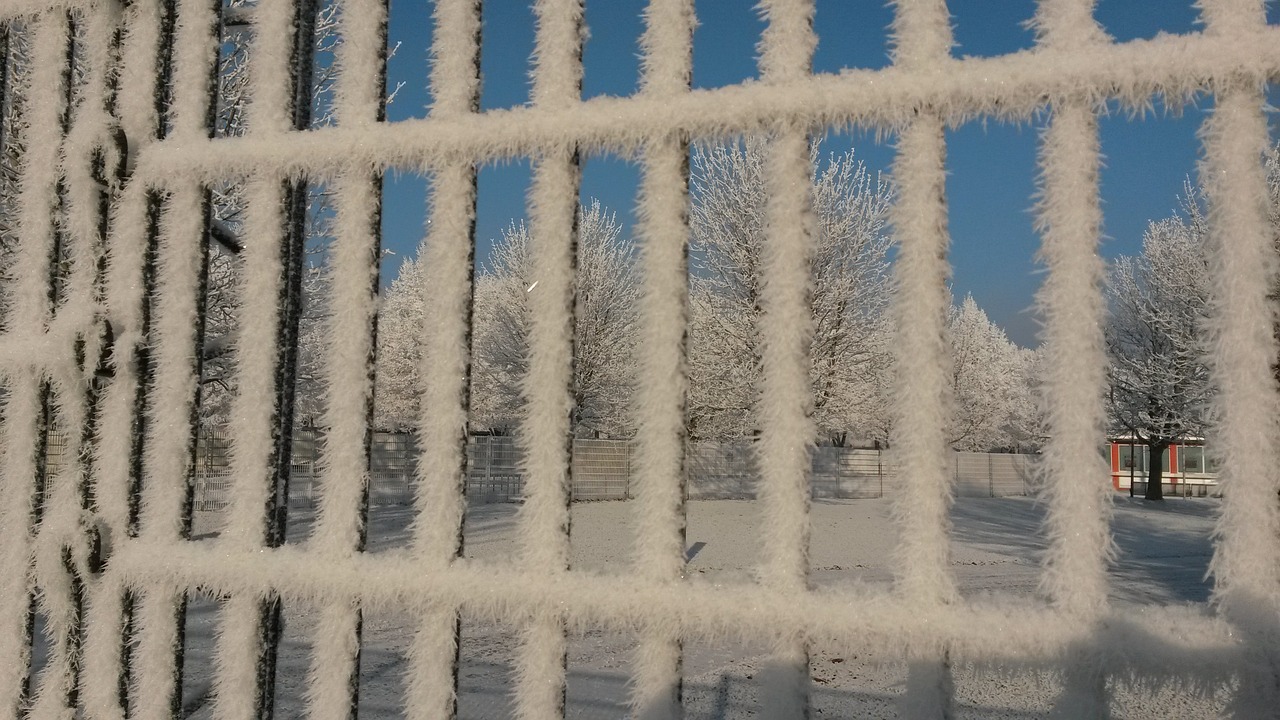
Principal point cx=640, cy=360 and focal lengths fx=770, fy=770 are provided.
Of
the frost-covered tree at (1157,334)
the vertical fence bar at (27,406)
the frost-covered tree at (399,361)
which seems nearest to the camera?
the vertical fence bar at (27,406)

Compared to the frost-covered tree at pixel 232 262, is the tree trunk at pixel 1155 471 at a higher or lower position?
lower

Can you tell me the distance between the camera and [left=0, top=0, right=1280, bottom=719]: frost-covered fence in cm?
77

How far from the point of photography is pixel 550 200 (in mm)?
1015

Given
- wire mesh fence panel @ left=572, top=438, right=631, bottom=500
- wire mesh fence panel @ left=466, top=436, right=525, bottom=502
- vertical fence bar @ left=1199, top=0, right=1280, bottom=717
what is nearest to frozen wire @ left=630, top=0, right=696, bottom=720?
vertical fence bar @ left=1199, top=0, right=1280, bottom=717

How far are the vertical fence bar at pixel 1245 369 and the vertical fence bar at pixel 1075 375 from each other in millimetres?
102

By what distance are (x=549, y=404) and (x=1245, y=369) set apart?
742 millimetres

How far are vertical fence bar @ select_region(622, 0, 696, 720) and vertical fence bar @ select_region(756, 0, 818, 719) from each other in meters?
0.10

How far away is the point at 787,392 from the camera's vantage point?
879mm

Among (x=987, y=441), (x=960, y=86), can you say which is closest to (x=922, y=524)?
(x=960, y=86)

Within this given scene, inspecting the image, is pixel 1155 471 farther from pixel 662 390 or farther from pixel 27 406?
pixel 27 406

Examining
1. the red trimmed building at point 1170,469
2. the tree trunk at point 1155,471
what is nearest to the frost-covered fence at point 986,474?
the red trimmed building at point 1170,469

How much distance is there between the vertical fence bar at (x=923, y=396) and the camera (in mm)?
819

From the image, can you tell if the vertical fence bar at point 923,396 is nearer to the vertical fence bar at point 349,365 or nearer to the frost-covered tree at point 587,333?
the vertical fence bar at point 349,365

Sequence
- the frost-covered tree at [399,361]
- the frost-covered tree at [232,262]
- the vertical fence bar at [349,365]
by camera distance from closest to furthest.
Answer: the vertical fence bar at [349,365]
the frost-covered tree at [232,262]
the frost-covered tree at [399,361]
